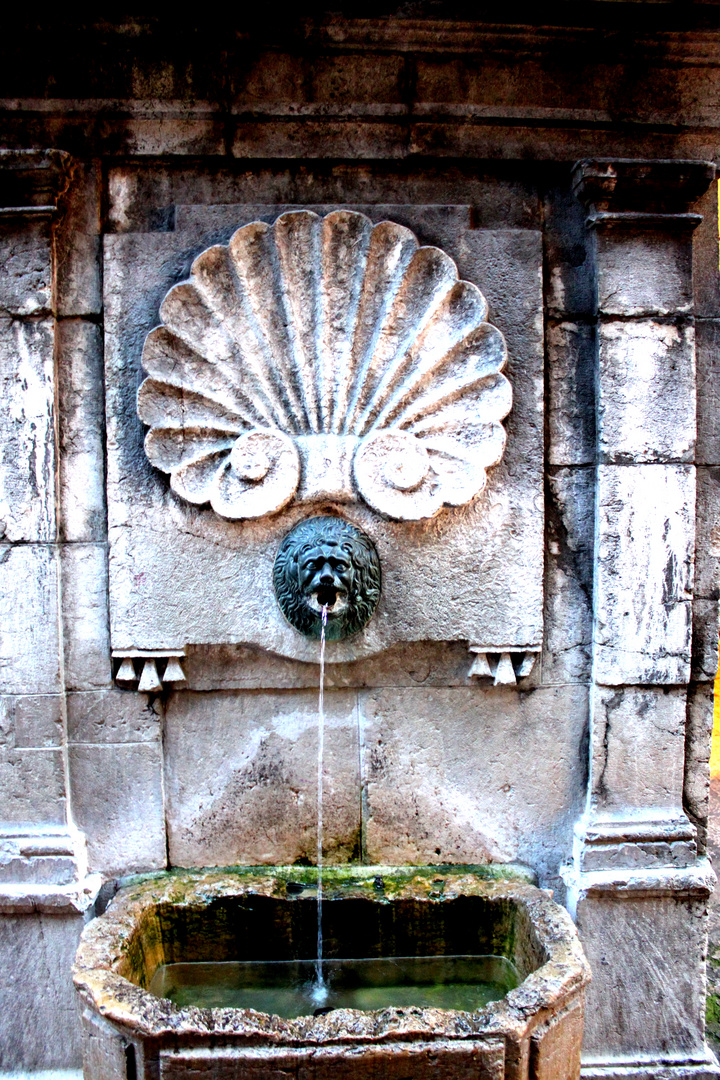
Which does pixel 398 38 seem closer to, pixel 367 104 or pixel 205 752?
pixel 367 104

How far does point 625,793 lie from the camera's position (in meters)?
3.17

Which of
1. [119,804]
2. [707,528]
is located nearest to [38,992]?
[119,804]

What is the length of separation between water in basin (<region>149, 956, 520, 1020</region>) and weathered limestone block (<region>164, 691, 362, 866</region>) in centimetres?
39

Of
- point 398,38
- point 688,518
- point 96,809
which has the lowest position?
point 96,809

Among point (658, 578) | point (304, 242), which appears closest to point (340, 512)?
point (304, 242)

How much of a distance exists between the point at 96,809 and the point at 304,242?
2.15 metres

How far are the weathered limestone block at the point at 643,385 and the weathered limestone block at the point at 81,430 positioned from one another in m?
1.77

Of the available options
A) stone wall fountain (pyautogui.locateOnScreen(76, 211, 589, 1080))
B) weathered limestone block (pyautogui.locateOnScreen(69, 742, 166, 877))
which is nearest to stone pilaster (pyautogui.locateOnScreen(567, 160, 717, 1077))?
stone wall fountain (pyautogui.locateOnScreen(76, 211, 589, 1080))

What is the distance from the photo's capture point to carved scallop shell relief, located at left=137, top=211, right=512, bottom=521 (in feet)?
9.77

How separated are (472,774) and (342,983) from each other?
0.84 metres

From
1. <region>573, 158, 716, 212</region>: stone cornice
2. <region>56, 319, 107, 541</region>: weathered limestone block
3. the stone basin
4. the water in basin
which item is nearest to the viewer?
the stone basin

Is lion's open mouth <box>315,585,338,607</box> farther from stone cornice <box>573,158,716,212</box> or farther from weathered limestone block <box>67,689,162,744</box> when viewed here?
stone cornice <box>573,158,716,212</box>

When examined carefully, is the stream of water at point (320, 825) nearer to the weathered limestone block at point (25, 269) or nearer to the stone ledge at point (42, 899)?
the stone ledge at point (42, 899)

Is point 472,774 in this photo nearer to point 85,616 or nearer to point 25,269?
point 85,616
